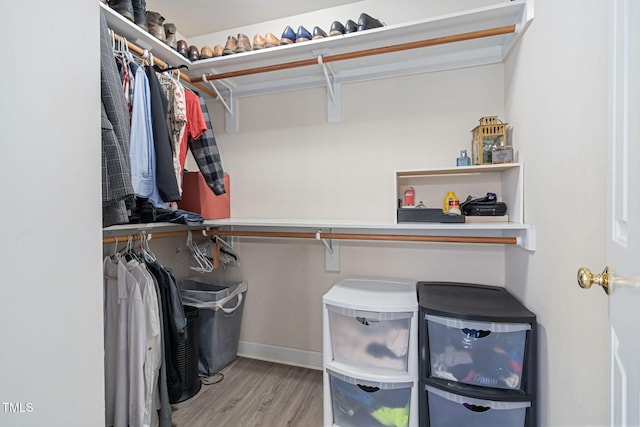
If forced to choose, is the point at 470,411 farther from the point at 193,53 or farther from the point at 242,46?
the point at 193,53

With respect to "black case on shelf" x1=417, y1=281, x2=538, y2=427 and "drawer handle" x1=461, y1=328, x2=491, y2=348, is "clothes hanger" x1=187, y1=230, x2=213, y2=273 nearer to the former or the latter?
"black case on shelf" x1=417, y1=281, x2=538, y2=427

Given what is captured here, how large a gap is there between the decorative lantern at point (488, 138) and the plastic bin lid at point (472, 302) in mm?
682

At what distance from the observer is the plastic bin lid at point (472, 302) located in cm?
116

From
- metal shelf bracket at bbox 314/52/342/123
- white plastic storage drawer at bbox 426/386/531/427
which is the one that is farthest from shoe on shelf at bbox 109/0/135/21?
white plastic storage drawer at bbox 426/386/531/427

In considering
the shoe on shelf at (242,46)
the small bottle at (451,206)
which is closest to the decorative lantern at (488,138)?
the small bottle at (451,206)

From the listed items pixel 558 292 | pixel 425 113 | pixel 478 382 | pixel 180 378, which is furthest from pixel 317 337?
pixel 425 113

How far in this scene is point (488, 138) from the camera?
1.47 m

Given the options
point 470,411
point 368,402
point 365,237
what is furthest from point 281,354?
point 470,411

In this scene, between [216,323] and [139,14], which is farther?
[216,323]

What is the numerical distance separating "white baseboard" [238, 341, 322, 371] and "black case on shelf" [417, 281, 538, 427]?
897 mm

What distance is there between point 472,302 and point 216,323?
1583mm

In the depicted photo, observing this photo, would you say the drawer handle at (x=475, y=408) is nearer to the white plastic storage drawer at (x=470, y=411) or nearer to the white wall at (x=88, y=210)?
the white plastic storage drawer at (x=470, y=411)

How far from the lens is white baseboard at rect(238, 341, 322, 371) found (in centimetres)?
199

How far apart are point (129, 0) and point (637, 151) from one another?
6.42 feet
